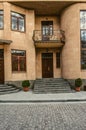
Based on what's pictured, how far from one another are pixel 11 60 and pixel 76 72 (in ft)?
20.1

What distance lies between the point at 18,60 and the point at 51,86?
13.3ft

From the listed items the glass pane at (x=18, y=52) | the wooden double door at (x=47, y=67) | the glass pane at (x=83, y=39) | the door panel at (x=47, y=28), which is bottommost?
the wooden double door at (x=47, y=67)

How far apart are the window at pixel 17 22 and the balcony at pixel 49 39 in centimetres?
146

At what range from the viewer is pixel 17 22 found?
22.2 meters

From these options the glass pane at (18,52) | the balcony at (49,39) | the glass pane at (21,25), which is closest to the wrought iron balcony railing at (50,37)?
the balcony at (49,39)

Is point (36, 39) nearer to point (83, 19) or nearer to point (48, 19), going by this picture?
point (48, 19)

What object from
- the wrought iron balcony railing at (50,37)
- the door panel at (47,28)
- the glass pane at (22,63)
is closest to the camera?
the glass pane at (22,63)

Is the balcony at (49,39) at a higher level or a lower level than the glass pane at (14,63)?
higher

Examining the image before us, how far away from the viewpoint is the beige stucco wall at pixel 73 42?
21.5 metres

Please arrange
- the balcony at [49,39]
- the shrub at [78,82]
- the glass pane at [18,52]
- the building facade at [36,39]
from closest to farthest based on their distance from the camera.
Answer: the shrub at [78,82]
the building facade at [36,39]
the glass pane at [18,52]
the balcony at [49,39]

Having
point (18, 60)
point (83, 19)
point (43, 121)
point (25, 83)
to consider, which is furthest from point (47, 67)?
point (43, 121)

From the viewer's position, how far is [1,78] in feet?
70.3

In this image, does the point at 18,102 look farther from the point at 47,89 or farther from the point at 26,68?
the point at 26,68

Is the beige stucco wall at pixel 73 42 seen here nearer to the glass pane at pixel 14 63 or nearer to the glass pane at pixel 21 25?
the glass pane at pixel 21 25
